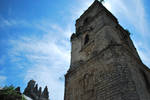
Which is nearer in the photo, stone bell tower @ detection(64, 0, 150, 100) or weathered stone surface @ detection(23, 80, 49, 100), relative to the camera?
stone bell tower @ detection(64, 0, 150, 100)

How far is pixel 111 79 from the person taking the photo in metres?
6.94

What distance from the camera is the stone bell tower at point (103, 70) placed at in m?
6.47

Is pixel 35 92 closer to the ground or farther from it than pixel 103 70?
farther from it

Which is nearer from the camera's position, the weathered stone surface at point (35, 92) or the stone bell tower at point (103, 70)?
the stone bell tower at point (103, 70)

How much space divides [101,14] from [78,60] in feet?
17.6

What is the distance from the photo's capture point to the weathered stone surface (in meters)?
33.1

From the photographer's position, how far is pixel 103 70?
7812mm

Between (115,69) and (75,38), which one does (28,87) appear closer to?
(75,38)

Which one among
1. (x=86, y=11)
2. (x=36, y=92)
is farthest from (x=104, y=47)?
(x=36, y=92)

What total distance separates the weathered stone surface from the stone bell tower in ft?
86.6

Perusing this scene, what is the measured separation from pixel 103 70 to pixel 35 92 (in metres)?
32.2

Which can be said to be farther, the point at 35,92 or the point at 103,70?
the point at 35,92

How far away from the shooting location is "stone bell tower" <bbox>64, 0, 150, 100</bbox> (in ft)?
21.2

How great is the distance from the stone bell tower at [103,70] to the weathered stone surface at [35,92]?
86.6 feet
